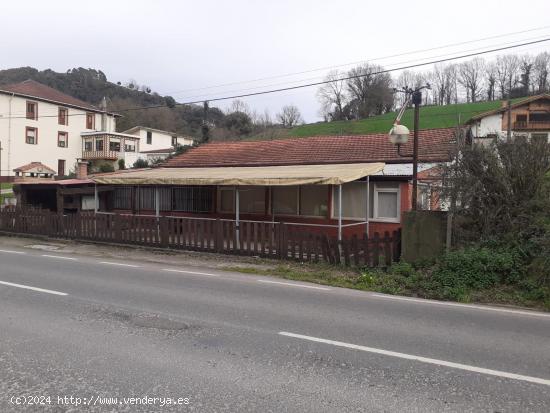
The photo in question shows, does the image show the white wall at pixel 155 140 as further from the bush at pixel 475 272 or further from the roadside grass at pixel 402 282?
the bush at pixel 475 272

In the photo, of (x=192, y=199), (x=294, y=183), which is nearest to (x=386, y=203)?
(x=294, y=183)

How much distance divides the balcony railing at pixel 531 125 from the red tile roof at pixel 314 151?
36.8 meters

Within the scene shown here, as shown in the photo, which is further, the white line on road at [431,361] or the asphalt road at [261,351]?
the white line on road at [431,361]

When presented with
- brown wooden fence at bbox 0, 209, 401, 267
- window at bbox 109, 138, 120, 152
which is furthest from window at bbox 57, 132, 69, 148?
brown wooden fence at bbox 0, 209, 401, 267

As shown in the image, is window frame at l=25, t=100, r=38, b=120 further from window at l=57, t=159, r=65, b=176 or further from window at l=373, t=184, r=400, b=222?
window at l=373, t=184, r=400, b=222

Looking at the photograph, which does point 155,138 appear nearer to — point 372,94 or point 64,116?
point 64,116

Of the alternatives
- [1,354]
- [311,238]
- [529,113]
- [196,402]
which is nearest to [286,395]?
[196,402]

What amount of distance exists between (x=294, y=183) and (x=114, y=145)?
4651cm

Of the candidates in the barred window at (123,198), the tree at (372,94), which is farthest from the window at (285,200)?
the tree at (372,94)

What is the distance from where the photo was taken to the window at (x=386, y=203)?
1527 cm

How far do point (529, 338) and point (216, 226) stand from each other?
9.00 m

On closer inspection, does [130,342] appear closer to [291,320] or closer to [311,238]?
[291,320]

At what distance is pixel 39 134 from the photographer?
49.9 metres

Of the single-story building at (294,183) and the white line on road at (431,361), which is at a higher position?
the single-story building at (294,183)
